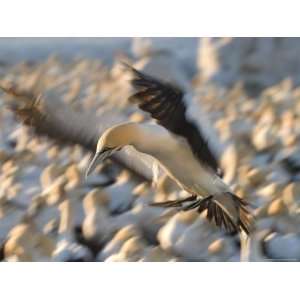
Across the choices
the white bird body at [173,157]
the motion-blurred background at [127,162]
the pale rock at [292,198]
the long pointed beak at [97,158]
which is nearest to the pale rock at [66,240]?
the motion-blurred background at [127,162]

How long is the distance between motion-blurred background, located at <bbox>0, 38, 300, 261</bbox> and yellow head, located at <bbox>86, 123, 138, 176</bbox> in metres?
0.02

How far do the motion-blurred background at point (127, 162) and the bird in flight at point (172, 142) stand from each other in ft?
0.09

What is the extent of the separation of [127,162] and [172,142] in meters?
0.14

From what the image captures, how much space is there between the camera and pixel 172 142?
237 centimetres

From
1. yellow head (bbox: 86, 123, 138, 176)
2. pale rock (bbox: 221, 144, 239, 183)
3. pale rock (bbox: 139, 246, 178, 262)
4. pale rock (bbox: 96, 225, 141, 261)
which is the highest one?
yellow head (bbox: 86, 123, 138, 176)

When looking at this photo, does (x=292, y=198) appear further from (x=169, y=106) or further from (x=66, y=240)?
(x=66, y=240)

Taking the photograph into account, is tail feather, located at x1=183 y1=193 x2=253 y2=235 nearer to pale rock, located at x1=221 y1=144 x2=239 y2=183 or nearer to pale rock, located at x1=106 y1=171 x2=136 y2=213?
pale rock, located at x1=221 y1=144 x2=239 y2=183

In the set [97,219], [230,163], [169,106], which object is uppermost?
[169,106]

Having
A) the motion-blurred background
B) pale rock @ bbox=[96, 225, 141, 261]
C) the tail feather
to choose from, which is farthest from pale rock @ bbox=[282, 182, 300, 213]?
pale rock @ bbox=[96, 225, 141, 261]

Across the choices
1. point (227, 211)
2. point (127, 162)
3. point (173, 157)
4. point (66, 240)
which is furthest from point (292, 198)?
point (66, 240)

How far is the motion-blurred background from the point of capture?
2.34m
